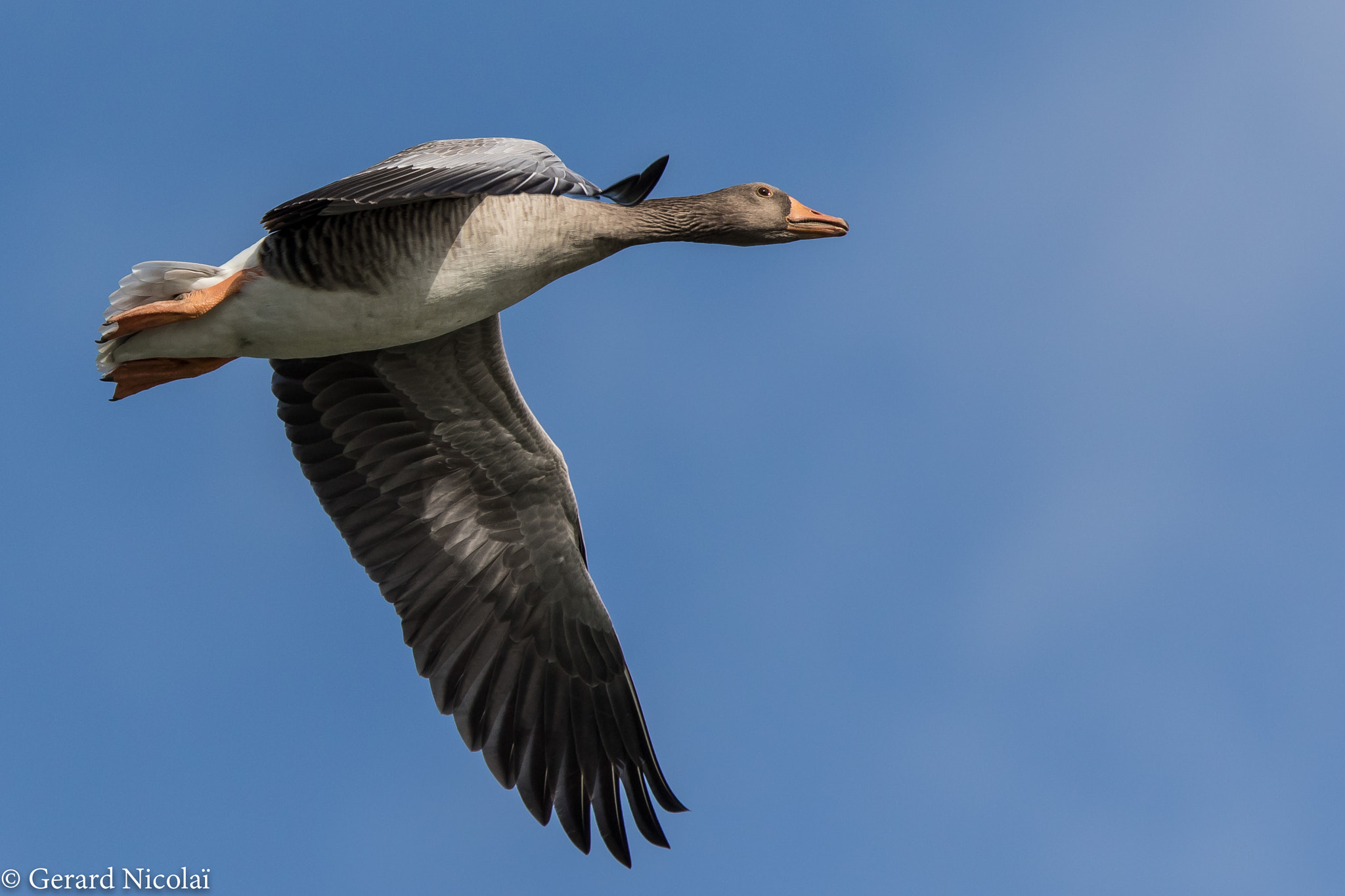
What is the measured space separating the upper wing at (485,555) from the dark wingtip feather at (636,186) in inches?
103

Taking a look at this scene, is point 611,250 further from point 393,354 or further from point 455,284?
point 393,354

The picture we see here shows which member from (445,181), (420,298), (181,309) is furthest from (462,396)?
(445,181)

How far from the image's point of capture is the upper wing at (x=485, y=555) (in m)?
12.6

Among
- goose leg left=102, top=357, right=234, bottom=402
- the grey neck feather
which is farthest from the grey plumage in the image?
goose leg left=102, top=357, right=234, bottom=402

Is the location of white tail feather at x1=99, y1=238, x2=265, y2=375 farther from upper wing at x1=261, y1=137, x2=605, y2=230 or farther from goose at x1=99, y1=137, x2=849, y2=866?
upper wing at x1=261, y1=137, x2=605, y2=230

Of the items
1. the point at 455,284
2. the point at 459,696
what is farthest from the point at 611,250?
the point at 459,696

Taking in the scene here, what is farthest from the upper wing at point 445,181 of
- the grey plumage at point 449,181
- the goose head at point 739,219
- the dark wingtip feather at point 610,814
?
the dark wingtip feather at point 610,814

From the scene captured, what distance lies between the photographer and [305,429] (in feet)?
42.4

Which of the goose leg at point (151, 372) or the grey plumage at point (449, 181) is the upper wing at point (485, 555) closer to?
the goose leg at point (151, 372)

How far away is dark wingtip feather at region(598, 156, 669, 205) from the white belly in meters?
0.66

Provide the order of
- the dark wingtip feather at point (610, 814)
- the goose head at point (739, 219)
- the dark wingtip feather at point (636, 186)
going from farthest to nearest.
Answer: the dark wingtip feather at point (610, 814) → the goose head at point (739, 219) → the dark wingtip feather at point (636, 186)

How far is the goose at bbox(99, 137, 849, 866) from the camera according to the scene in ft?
34.2

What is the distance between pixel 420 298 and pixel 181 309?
190 centimetres

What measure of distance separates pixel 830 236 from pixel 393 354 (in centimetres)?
432
